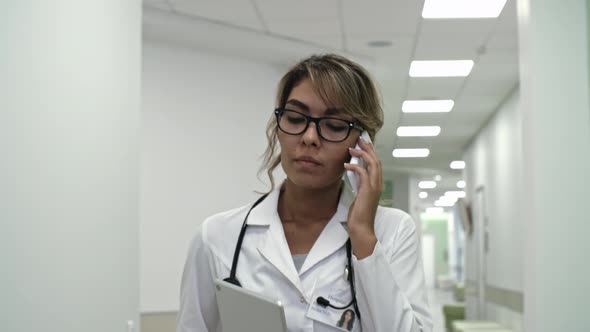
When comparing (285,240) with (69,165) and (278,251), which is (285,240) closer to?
(278,251)

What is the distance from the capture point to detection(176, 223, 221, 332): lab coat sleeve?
190 cm

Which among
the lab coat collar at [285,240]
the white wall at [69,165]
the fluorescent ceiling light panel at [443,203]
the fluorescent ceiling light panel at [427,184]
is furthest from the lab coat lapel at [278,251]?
the fluorescent ceiling light panel at [443,203]

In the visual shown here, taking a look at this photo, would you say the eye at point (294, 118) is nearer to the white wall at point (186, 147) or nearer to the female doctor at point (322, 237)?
the female doctor at point (322, 237)

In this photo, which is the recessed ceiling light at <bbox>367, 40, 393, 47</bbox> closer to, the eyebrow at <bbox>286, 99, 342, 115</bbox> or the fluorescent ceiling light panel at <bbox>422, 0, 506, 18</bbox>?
the fluorescent ceiling light panel at <bbox>422, 0, 506, 18</bbox>

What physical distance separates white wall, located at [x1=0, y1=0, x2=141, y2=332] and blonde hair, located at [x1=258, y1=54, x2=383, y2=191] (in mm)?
1249

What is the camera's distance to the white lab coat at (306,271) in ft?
5.62

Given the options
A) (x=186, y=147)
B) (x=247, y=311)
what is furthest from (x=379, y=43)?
(x=247, y=311)

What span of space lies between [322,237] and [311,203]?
114 millimetres

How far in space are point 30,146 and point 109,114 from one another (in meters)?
0.77

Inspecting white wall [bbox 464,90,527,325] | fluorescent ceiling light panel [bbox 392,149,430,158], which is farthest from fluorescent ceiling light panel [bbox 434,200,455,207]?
white wall [bbox 464,90,527,325]

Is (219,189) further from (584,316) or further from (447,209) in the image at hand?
(447,209)

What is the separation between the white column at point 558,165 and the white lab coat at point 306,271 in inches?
86.6

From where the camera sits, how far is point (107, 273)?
11.7 feet

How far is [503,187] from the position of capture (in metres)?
11.4
